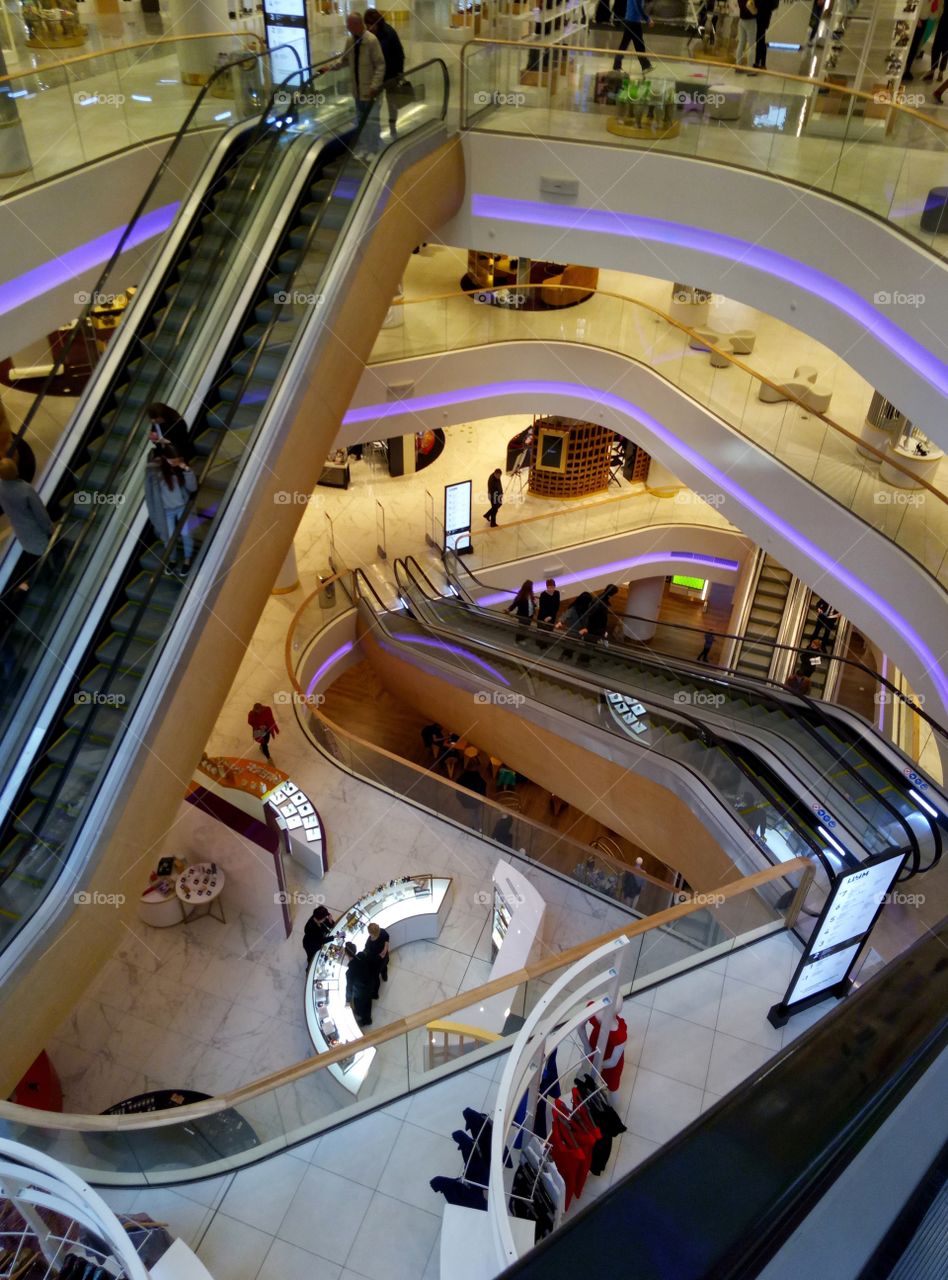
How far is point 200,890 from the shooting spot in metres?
9.64

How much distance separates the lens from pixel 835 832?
7.35m

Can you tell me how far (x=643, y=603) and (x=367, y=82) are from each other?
1213 centimetres

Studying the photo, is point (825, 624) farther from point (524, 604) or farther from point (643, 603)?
point (524, 604)

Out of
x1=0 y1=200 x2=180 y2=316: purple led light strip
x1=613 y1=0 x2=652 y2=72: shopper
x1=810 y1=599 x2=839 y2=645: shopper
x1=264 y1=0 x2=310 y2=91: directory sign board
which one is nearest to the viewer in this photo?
x1=0 y1=200 x2=180 y2=316: purple led light strip

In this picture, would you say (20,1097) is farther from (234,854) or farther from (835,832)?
(835,832)

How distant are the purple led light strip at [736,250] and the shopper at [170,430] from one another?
6039 mm

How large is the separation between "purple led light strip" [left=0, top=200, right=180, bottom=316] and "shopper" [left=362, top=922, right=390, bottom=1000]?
22.3ft

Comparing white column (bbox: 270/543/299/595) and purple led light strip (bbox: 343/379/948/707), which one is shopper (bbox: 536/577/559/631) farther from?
white column (bbox: 270/543/299/595)

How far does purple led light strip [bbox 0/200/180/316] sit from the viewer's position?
27.5 feet

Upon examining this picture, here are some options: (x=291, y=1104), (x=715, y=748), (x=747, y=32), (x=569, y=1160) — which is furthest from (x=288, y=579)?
(x=569, y=1160)

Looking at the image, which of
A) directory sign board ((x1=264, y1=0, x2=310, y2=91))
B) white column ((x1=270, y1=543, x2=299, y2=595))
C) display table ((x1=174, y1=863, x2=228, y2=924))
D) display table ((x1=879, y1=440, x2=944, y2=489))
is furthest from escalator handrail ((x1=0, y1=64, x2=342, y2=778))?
display table ((x1=879, y1=440, x2=944, y2=489))

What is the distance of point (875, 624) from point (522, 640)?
4605 mm

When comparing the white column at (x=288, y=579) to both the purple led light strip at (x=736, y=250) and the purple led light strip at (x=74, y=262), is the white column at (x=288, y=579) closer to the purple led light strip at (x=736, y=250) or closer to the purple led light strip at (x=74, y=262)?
the purple led light strip at (x=74, y=262)

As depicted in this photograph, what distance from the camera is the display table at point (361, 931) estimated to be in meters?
8.62
